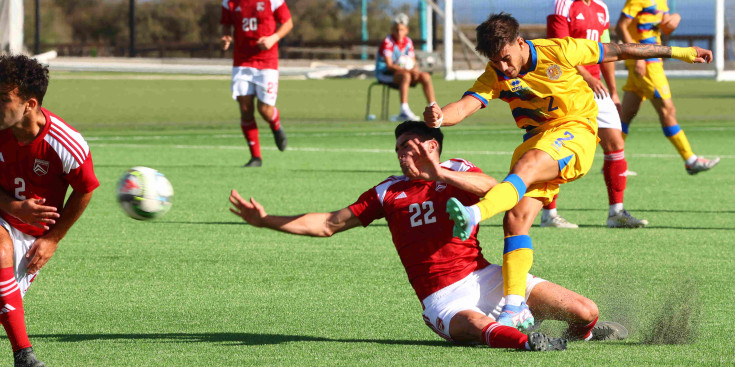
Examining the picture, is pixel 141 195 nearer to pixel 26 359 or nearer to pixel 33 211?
pixel 33 211

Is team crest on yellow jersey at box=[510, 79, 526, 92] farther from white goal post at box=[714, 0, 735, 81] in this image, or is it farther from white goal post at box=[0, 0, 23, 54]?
white goal post at box=[714, 0, 735, 81]

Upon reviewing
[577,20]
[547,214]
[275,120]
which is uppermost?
[577,20]

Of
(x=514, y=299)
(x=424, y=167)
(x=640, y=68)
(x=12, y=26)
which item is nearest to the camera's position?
(x=424, y=167)

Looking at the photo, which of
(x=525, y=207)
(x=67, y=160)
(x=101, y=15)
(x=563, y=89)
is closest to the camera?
(x=67, y=160)

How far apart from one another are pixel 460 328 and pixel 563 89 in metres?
1.74

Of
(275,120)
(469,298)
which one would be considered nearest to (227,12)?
(275,120)

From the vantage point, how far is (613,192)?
353 inches

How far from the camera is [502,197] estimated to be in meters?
5.30

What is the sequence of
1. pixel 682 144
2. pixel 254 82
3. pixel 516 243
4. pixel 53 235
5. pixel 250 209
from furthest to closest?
pixel 254 82, pixel 682 144, pixel 516 243, pixel 53 235, pixel 250 209

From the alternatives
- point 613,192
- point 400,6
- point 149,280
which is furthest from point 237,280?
point 400,6

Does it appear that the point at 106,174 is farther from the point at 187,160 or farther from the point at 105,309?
the point at 105,309

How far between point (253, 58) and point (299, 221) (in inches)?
342

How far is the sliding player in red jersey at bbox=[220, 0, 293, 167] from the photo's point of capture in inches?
531

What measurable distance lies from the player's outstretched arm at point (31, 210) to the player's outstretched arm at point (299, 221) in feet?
2.44
